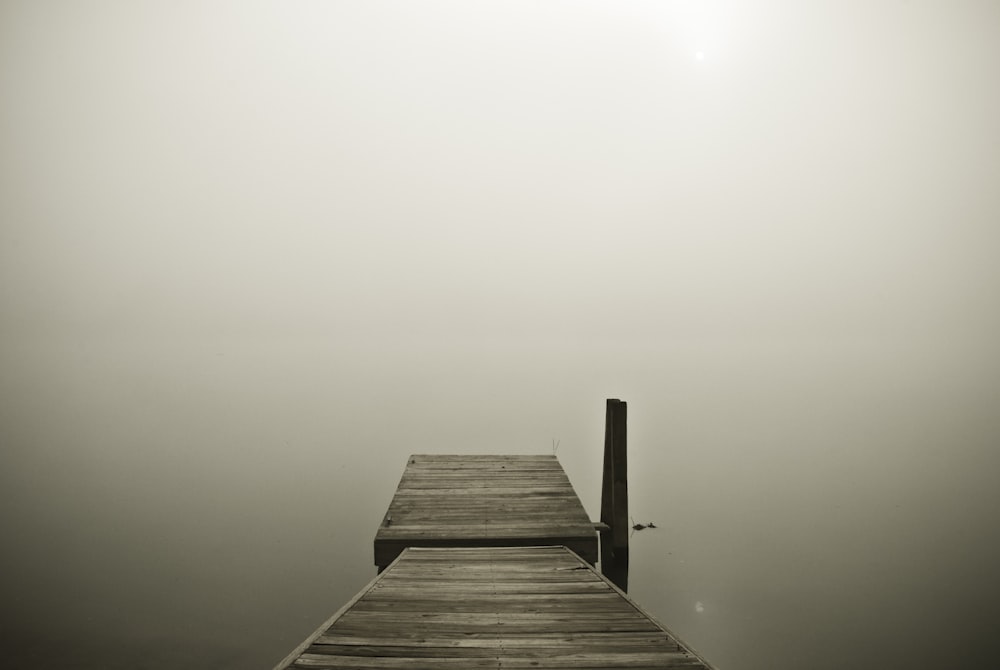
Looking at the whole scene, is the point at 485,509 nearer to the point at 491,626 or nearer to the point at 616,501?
the point at 616,501

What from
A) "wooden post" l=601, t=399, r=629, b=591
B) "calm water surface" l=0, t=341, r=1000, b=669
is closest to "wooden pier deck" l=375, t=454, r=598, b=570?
"wooden post" l=601, t=399, r=629, b=591

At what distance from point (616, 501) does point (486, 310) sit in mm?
65456

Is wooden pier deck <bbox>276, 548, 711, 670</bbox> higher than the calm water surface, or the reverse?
wooden pier deck <bbox>276, 548, 711, 670</bbox>

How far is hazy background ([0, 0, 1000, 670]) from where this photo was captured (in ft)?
28.9

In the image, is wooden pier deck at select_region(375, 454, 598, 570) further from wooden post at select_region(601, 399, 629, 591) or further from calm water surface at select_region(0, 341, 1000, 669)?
calm water surface at select_region(0, 341, 1000, 669)

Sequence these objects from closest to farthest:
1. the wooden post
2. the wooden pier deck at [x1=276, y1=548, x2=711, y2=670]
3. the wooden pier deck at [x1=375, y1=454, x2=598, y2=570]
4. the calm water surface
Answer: the wooden pier deck at [x1=276, y1=548, x2=711, y2=670]
the wooden pier deck at [x1=375, y1=454, x2=598, y2=570]
the wooden post
the calm water surface

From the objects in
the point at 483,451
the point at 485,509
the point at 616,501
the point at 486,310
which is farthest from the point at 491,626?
the point at 486,310

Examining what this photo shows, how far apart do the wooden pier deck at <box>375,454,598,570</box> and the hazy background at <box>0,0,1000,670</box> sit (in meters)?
3.39

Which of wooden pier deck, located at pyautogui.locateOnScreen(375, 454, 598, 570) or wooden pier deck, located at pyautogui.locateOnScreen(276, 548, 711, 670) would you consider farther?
wooden pier deck, located at pyautogui.locateOnScreen(375, 454, 598, 570)

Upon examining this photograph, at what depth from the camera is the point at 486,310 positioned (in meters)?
71.4

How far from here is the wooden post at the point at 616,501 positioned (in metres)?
6.24

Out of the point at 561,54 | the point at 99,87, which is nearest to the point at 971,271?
the point at 561,54

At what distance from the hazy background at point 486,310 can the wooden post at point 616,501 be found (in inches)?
90.0

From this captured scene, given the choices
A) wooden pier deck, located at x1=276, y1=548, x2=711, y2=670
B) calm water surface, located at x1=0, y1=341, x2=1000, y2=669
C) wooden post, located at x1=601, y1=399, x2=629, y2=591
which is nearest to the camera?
wooden pier deck, located at x1=276, y1=548, x2=711, y2=670
